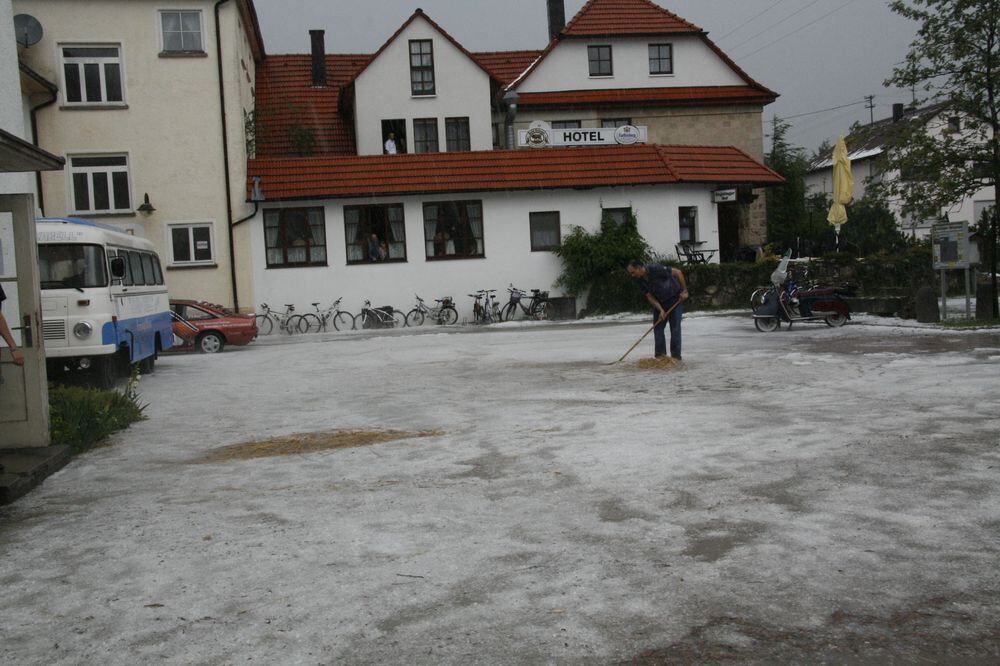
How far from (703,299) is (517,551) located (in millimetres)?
25611

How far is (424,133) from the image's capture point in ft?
127

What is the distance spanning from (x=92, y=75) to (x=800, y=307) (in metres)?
20.9

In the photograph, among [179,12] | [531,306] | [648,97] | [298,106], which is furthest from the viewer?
[298,106]

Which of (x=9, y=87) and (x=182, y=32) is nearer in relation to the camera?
(x=9, y=87)

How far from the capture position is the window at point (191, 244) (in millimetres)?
30453

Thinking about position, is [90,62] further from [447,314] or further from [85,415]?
[85,415]

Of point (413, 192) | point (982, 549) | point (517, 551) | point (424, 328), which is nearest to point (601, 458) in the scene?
point (517, 551)

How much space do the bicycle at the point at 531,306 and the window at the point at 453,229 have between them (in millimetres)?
2112

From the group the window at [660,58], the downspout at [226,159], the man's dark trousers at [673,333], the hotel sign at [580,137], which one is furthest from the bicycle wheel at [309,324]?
the window at [660,58]

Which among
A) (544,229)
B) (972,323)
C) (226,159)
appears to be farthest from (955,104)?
(226,159)

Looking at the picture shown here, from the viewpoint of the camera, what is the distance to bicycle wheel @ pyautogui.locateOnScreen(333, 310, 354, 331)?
31.3m

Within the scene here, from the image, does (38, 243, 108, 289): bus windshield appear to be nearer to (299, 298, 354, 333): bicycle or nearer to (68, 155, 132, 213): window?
(299, 298, 354, 333): bicycle

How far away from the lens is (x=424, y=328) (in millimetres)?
30203

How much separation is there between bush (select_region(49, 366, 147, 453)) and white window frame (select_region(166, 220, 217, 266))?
19.4 m
